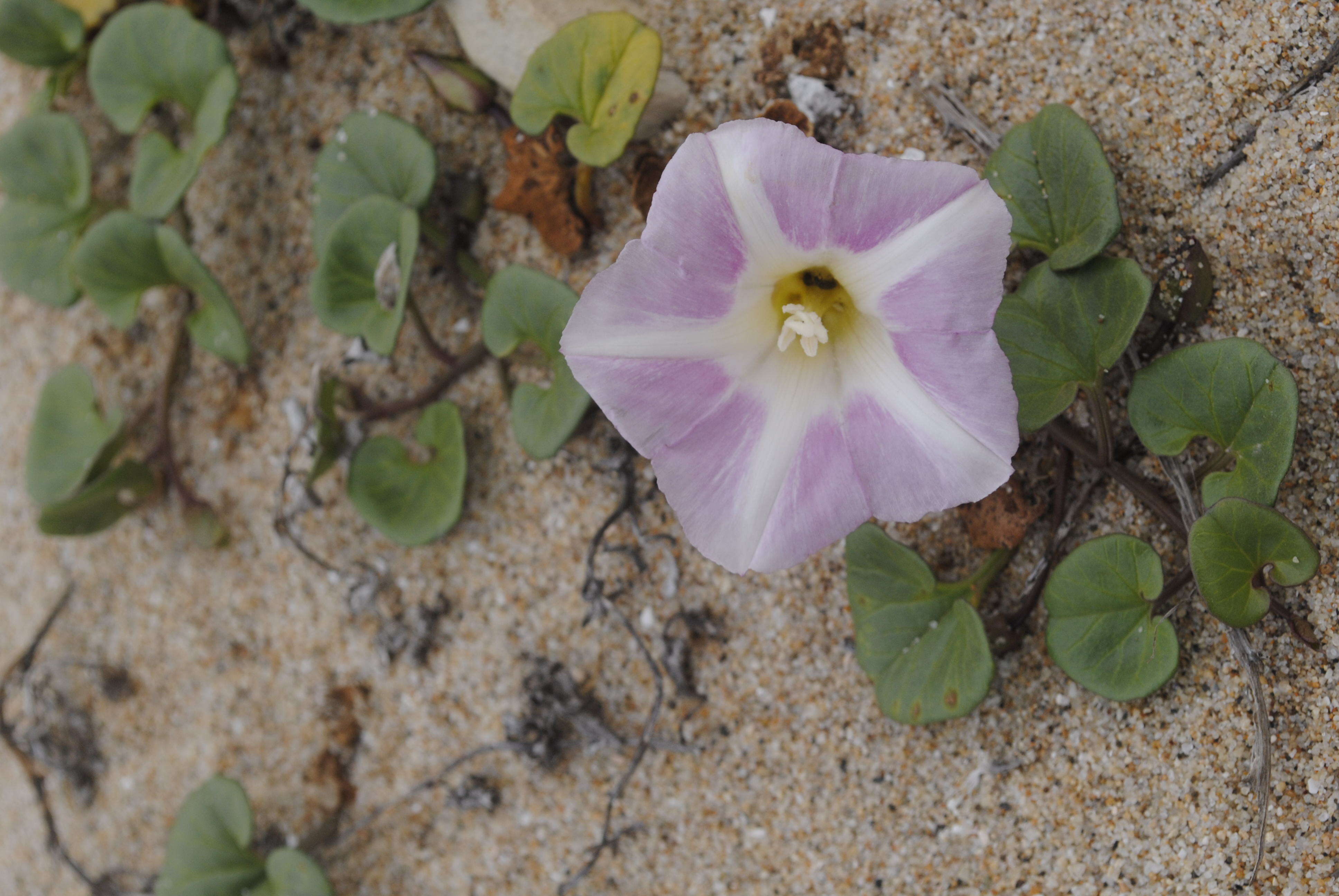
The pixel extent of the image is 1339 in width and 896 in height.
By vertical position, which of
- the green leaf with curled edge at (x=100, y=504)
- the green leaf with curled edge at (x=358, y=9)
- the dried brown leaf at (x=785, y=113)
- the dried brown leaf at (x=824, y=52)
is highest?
the green leaf with curled edge at (x=358, y=9)

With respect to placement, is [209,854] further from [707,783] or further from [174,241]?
[174,241]

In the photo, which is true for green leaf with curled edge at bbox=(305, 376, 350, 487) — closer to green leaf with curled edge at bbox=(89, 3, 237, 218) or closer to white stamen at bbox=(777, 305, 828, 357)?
green leaf with curled edge at bbox=(89, 3, 237, 218)

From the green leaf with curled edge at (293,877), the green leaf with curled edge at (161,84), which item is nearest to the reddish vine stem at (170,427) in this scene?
the green leaf with curled edge at (161,84)

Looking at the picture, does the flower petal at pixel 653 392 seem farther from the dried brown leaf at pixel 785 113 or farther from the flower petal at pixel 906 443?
the dried brown leaf at pixel 785 113

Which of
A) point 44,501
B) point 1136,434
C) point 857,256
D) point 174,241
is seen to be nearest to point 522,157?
point 174,241

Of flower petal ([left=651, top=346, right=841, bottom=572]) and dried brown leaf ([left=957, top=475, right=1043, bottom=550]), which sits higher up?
flower petal ([left=651, top=346, right=841, bottom=572])

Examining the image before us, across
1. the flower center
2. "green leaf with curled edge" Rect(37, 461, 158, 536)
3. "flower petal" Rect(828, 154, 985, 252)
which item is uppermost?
"flower petal" Rect(828, 154, 985, 252)

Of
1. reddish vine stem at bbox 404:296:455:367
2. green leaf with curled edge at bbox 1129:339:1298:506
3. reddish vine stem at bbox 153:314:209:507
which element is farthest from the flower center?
reddish vine stem at bbox 153:314:209:507

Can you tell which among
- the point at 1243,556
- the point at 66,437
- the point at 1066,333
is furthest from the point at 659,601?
the point at 66,437
